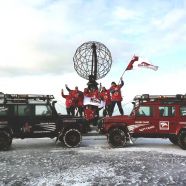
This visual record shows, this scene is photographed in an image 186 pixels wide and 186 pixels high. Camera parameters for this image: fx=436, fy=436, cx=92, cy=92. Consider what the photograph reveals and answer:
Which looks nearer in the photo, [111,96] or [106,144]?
[106,144]

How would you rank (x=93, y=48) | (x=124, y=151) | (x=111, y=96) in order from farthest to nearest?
(x=93, y=48)
(x=111, y=96)
(x=124, y=151)

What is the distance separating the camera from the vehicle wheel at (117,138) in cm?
1641

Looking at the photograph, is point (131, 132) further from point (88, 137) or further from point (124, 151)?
point (88, 137)

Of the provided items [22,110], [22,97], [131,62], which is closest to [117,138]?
[22,110]

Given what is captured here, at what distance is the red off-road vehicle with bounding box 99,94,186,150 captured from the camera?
52.9ft

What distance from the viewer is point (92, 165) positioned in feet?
42.7

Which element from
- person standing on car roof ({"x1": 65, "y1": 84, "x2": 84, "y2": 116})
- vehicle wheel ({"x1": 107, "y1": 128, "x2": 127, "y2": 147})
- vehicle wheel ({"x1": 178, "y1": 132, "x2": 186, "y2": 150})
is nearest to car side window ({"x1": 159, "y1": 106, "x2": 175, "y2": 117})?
vehicle wheel ({"x1": 178, "y1": 132, "x2": 186, "y2": 150})

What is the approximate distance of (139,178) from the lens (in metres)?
11.6

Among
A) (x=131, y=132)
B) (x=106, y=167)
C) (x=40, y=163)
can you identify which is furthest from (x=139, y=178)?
(x=131, y=132)

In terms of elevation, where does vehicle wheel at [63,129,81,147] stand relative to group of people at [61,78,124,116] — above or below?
below

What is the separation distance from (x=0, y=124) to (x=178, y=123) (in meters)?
6.50

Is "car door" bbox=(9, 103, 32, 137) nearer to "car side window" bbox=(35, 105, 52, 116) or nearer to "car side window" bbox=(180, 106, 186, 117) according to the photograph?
"car side window" bbox=(35, 105, 52, 116)

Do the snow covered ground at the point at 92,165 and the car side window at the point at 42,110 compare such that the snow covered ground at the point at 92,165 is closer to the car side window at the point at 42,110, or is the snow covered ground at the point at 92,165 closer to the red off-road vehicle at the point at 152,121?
the red off-road vehicle at the point at 152,121

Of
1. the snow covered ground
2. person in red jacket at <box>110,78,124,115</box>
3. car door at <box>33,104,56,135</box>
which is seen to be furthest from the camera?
person in red jacket at <box>110,78,124,115</box>
